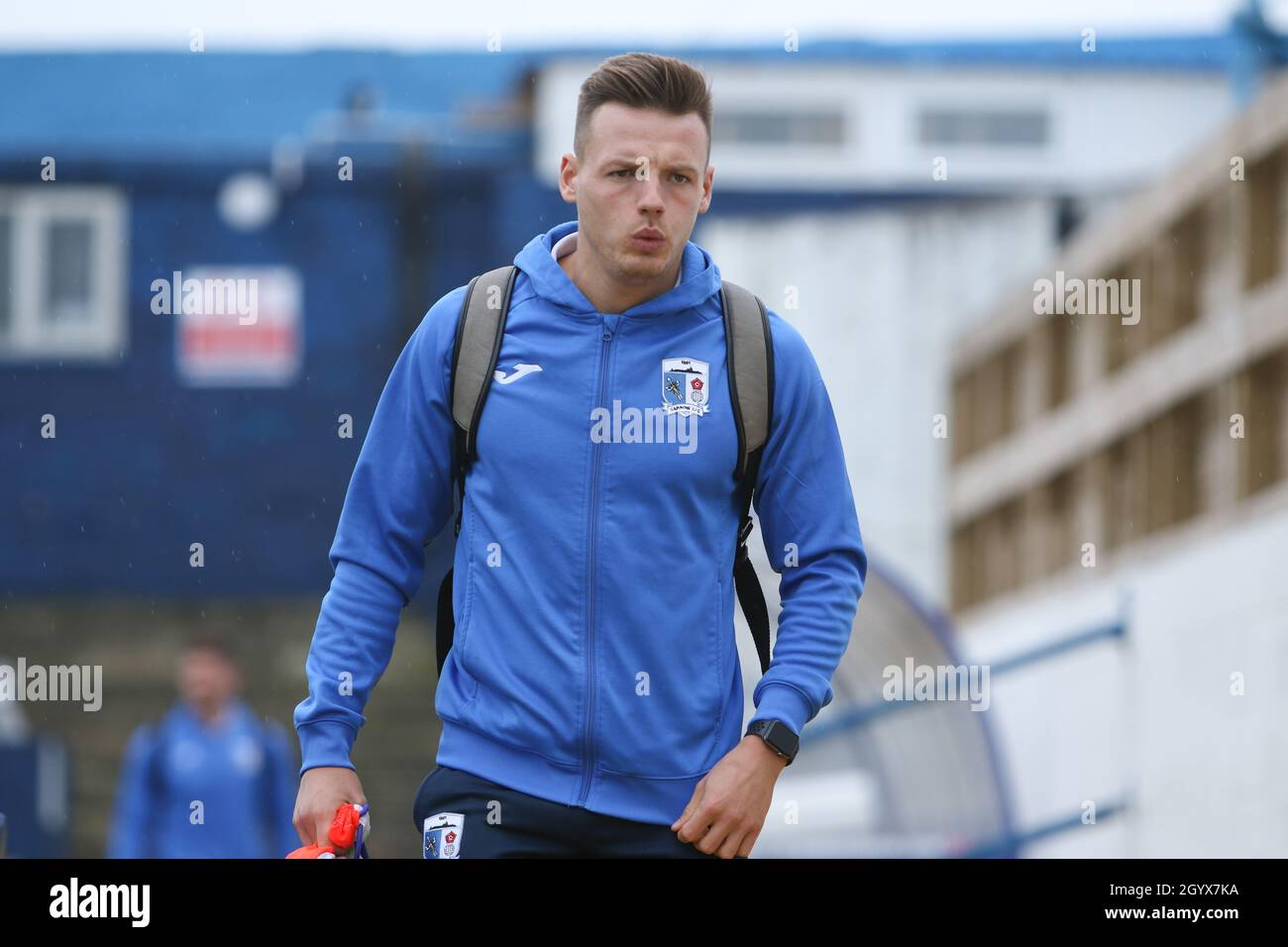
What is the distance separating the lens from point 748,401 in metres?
3.59

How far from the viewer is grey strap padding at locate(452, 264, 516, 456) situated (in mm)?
3605

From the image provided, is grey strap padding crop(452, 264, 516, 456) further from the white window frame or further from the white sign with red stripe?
the white window frame

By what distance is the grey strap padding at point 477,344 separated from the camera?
142 inches

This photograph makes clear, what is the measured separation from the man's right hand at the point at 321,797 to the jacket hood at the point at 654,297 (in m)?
0.87

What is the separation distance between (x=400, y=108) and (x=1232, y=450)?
53.0ft

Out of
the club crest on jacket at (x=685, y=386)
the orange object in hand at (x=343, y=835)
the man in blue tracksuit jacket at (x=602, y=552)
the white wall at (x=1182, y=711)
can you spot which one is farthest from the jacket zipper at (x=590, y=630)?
the white wall at (x=1182, y=711)

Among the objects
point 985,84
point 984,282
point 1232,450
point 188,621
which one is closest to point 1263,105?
point 1232,450

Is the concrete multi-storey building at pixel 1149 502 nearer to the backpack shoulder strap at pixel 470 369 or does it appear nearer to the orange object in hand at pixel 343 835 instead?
the backpack shoulder strap at pixel 470 369

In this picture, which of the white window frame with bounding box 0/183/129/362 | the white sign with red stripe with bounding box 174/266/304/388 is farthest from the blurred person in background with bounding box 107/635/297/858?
the white window frame with bounding box 0/183/129/362

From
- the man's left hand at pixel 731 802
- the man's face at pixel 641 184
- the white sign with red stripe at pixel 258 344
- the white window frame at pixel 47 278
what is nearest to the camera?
the man's left hand at pixel 731 802

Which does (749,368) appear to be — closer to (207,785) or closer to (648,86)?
(648,86)

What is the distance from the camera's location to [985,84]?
74.1 feet

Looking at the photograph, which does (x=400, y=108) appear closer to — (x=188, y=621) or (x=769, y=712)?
(x=188, y=621)

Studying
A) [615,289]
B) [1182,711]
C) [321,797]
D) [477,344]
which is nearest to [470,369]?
[477,344]
